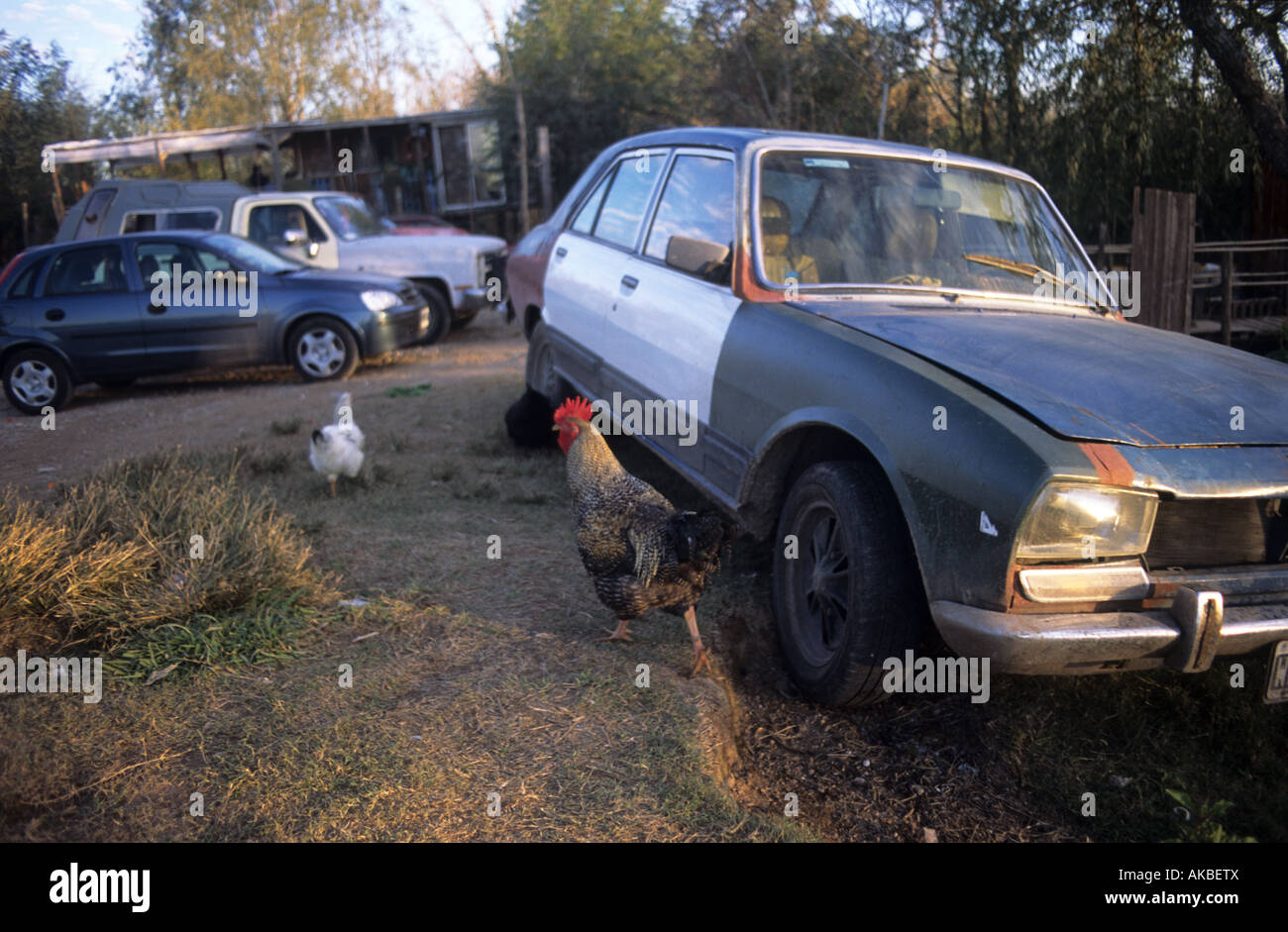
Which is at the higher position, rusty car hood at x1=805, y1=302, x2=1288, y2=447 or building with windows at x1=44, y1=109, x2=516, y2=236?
building with windows at x1=44, y1=109, x2=516, y2=236

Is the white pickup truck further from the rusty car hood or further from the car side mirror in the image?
the rusty car hood

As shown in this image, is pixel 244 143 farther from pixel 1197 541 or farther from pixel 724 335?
pixel 1197 541

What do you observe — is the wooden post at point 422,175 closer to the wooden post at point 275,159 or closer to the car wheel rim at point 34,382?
the wooden post at point 275,159

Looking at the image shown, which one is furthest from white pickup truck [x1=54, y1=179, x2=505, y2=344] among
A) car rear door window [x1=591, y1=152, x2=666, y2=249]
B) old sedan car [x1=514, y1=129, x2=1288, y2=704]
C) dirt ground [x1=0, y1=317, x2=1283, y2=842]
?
dirt ground [x1=0, y1=317, x2=1283, y2=842]

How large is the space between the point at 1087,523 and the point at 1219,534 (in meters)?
0.47

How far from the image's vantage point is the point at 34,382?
8406 millimetres

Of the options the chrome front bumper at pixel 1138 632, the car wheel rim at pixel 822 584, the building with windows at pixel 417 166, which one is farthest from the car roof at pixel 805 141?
the building with windows at pixel 417 166

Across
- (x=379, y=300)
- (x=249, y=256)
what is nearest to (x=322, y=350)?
(x=379, y=300)

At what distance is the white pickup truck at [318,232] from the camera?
11305 mm

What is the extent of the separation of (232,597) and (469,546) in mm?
1243

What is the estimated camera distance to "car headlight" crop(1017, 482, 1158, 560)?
236cm

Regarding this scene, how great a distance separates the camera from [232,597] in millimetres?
3598

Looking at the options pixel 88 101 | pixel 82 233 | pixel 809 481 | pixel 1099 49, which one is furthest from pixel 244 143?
pixel 809 481

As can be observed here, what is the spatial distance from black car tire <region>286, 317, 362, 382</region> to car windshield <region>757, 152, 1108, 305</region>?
6506mm
